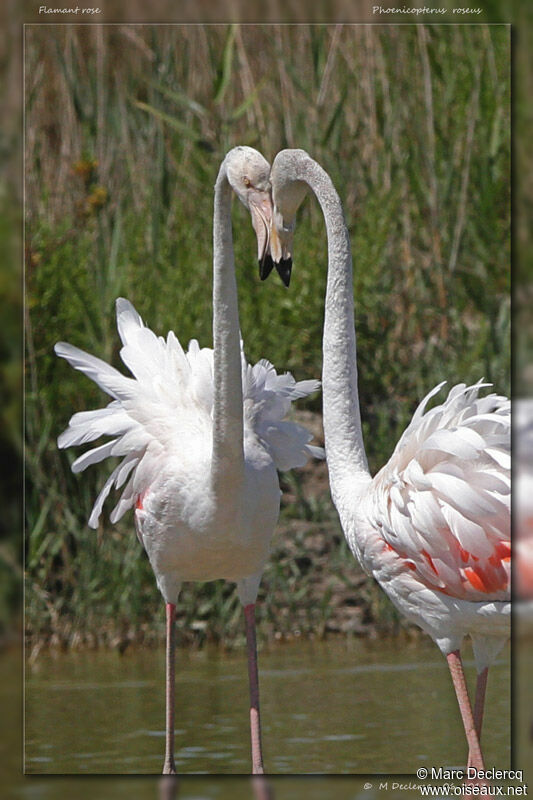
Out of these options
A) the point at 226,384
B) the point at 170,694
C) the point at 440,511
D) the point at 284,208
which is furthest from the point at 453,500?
the point at 170,694

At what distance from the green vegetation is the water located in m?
0.23

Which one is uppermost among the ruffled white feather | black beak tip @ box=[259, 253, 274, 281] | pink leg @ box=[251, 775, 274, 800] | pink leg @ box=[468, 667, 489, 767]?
black beak tip @ box=[259, 253, 274, 281]

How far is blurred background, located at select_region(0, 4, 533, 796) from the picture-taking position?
149 inches

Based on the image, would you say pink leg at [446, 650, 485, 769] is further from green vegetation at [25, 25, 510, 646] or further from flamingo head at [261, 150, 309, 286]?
green vegetation at [25, 25, 510, 646]

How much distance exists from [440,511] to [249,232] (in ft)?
5.13

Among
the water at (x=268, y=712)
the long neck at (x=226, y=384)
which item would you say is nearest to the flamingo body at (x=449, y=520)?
the long neck at (x=226, y=384)

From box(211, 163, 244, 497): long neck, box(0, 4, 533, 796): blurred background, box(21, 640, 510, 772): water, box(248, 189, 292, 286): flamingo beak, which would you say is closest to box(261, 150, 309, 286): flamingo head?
box(248, 189, 292, 286): flamingo beak

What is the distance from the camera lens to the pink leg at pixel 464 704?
8.73ft

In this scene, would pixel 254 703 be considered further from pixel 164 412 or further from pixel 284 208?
pixel 284 208

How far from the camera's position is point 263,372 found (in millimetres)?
3266

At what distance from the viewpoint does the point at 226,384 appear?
9.59 feet

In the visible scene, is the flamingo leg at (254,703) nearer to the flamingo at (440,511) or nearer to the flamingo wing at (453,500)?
the flamingo at (440,511)

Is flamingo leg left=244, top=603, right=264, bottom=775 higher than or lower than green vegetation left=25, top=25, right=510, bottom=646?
lower

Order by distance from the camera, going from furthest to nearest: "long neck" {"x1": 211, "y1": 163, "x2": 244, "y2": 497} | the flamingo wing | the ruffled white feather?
1. the ruffled white feather
2. "long neck" {"x1": 211, "y1": 163, "x2": 244, "y2": 497}
3. the flamingo wing
